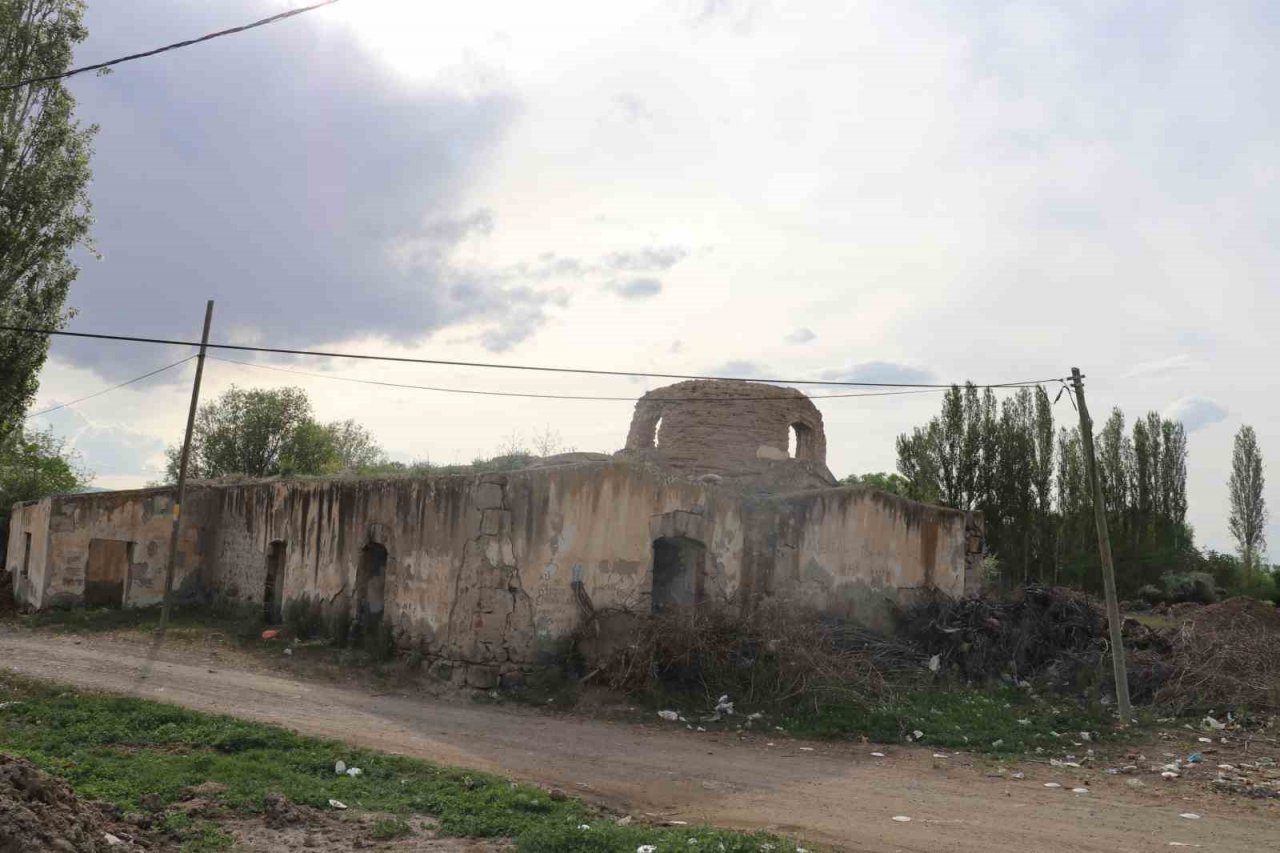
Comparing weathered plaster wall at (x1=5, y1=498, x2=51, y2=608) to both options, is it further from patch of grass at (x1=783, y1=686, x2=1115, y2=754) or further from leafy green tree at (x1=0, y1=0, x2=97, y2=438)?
patch of grass at (x1=783, y1=686, x2=1115, y2=754)

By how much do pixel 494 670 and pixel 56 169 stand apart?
12.6 meters

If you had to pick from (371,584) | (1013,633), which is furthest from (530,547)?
(1013,633)

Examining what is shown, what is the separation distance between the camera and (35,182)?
17484mm

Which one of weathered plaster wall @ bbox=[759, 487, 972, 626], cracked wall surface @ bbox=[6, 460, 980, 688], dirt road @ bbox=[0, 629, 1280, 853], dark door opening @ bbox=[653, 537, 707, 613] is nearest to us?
dirt road @ bbox=[0, 629, 1280, 853]

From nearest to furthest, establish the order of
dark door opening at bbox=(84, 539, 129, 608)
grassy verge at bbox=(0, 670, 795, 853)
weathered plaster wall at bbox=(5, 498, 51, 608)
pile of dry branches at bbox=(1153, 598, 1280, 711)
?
grassy verge at bbox=(0, 670, 795, 853)
pile of dry branches at bbox=(1153, 598, 1280, 711)
weathered plaster wall at bbox=(5, 498, 51, 608)
dark door opening at bbox=(84, 539, 129, 608)

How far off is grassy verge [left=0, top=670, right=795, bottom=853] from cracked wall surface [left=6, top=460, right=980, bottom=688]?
3.96 metres

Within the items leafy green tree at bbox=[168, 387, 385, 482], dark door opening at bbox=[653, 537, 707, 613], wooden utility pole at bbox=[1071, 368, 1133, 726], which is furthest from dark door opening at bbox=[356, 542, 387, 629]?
leafy green tree at bbox=[168, 387, 385, 482]

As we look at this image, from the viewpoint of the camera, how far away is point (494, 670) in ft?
42.2

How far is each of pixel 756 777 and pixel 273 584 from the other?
41.7ft

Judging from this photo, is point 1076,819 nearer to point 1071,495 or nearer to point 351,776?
point 351,776

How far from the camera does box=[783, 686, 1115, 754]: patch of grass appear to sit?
11234mm

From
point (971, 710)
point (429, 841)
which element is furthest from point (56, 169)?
point (971, 710)

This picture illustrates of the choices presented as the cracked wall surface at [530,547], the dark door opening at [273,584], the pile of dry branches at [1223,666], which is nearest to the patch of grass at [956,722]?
the pile of dry branches at [1223,666]

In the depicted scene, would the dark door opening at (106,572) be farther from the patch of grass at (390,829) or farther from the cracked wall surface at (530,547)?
the patch of grass at (390,829)
